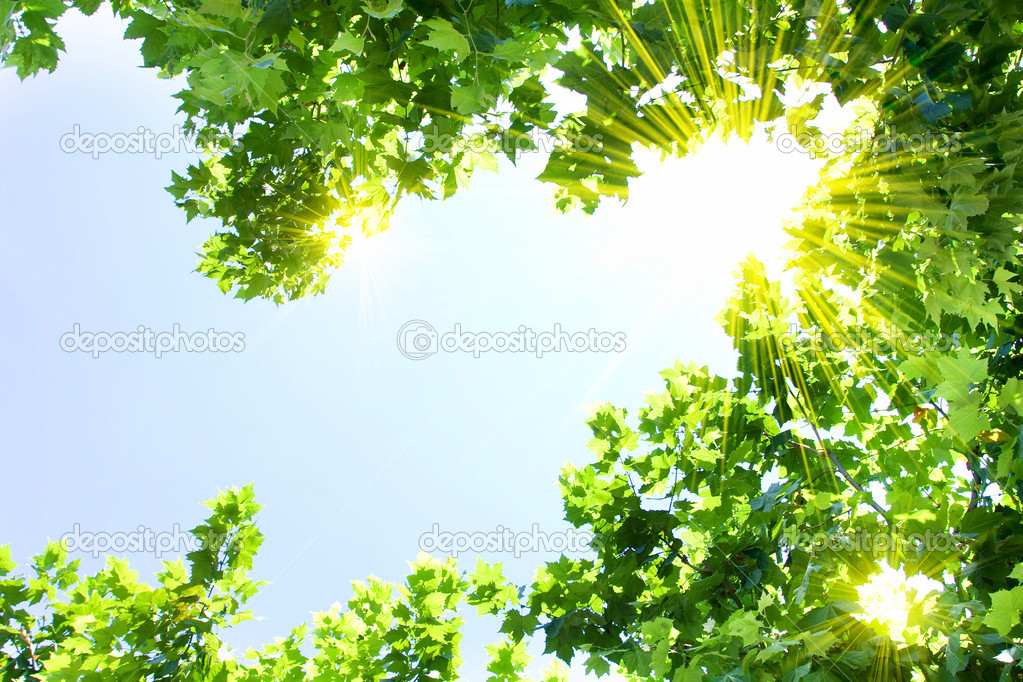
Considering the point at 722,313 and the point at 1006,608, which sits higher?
the point at 722,313

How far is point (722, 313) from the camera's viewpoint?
5.15 meters

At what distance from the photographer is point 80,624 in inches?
202

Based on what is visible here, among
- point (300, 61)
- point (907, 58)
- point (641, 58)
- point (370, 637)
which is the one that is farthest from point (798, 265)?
point (370, 637)

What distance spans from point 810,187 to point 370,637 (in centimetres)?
516

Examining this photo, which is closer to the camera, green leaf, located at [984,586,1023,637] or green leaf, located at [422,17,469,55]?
green leaf, located at [984,586,1023,637]

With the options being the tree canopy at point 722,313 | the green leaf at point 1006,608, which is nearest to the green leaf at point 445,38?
the tree canopy at point 722,313

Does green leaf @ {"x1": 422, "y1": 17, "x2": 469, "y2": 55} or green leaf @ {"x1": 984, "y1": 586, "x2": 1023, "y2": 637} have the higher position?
green leaf @ {"x1": 422, "y1": 17, "x2": 469, "y2": 55}

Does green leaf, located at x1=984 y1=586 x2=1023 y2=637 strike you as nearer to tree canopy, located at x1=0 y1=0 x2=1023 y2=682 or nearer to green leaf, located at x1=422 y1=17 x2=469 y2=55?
tree canopy, located at x1=0 y1=0 x2=1023 y2=682

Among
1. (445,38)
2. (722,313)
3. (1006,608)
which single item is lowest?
(1006,608)

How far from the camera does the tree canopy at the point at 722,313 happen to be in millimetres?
2980

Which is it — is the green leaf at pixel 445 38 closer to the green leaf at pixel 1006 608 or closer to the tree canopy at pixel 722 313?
the tree canopy at pixel 722 313

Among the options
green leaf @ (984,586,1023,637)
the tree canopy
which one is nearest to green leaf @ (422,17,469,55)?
the tree canopy

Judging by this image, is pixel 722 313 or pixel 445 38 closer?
pixel 445 38

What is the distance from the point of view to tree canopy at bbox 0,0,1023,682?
2.98 meters
